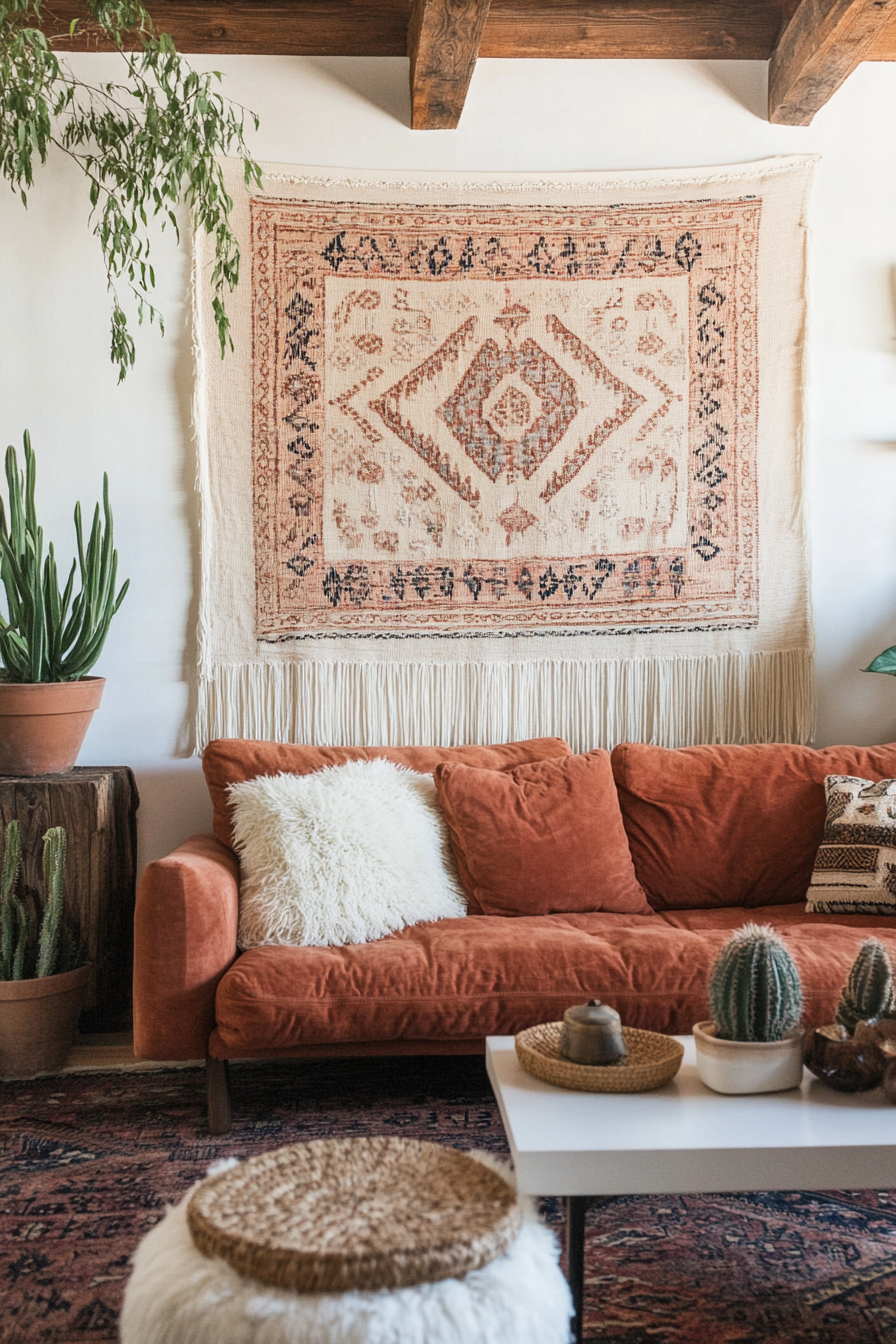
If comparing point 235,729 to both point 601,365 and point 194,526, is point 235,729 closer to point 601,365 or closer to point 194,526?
point 194,526

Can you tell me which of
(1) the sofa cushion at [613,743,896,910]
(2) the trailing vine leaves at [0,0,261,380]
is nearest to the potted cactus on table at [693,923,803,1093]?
(1) the sofa cushion at [613,743,896,910]

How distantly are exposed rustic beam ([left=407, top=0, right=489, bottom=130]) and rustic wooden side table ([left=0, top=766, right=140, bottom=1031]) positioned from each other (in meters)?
2.00

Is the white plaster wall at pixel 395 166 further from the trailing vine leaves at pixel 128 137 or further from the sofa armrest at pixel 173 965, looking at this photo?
the sofa armrest at pixel 173 965

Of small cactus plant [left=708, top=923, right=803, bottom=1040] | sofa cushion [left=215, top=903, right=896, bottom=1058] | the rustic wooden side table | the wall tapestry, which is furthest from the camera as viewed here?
the wall tapestry

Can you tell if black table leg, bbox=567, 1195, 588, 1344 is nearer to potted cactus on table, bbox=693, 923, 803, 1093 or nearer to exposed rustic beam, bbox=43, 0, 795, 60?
potted cactus on table, bbox=693, 923, 803, 1093

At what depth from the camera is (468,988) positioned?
219cm

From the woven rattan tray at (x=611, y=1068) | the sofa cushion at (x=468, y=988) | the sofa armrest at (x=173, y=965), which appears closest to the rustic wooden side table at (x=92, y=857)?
the sofa armrest at (x=173, y=965)

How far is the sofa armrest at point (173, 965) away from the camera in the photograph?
220 cm

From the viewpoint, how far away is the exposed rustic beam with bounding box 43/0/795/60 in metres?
3.02

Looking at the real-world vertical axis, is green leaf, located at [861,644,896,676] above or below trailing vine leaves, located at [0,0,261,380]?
below

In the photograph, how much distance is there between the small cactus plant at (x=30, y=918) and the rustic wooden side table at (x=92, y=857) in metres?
0.04

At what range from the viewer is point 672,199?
3.15m

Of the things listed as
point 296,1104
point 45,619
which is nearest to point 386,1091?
point 296,1104

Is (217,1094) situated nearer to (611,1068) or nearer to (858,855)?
(611,1068)
